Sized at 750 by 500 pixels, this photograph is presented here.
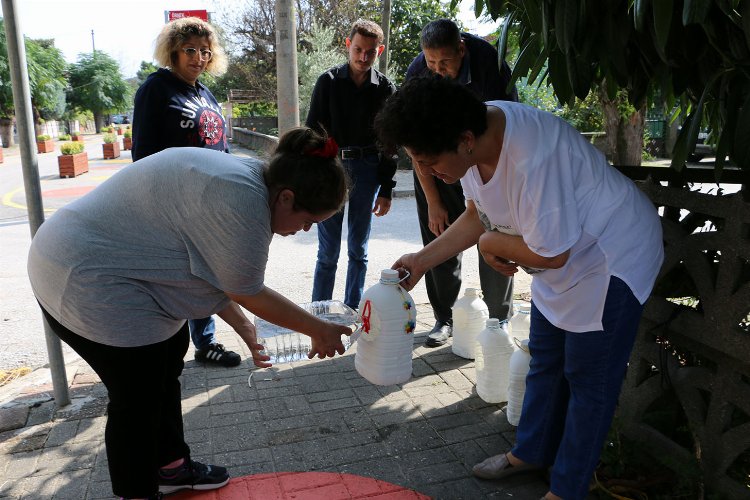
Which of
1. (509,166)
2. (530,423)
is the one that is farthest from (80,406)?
(509,166)

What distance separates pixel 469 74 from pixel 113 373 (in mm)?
2613

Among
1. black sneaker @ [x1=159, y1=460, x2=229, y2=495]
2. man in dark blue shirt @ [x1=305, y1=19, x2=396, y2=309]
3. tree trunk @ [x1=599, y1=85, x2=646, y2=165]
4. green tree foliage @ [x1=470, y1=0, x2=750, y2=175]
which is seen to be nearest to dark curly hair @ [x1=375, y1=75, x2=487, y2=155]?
green tree foliage @ [x1=470, y1=0, x2=750, y2=175]

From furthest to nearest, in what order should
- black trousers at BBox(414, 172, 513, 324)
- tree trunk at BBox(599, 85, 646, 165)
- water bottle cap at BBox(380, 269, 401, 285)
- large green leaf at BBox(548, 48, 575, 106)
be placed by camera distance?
tree trunk at BBox(599, 85, 646, 165) < black trousers at BBox(414, 172, 513, 324) < water bottle cap at BBox(380, 269, 401, 285) < large green leaf at BBox(548, 48, 575, 106)

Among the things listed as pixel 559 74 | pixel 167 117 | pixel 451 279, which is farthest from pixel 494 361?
pixel 167 117

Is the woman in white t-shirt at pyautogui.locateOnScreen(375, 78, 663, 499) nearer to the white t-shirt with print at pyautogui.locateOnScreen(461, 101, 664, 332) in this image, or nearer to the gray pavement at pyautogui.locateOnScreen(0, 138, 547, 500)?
the white t-shirt with print at pyautogui.locateOnScreen(461, 101, 664, 332)

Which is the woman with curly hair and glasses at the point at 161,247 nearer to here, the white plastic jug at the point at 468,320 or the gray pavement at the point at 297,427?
the gray pavement at the point at 297,427

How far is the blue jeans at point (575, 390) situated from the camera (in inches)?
81.7

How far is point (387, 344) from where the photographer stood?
2.86m

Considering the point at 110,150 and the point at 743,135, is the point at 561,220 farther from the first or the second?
the point at 110,150

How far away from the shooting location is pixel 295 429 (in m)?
3.08

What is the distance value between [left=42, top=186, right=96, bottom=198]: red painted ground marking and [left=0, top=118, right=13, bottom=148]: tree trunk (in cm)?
2319

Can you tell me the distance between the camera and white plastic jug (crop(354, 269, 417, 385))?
2.78 m

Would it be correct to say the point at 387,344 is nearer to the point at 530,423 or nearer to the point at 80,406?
the point at 530,423

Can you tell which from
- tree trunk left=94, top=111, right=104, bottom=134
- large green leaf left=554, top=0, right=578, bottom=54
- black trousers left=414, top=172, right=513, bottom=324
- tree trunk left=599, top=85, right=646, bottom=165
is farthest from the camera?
tree trunk left=94, top=111, right=104, bottom=134
